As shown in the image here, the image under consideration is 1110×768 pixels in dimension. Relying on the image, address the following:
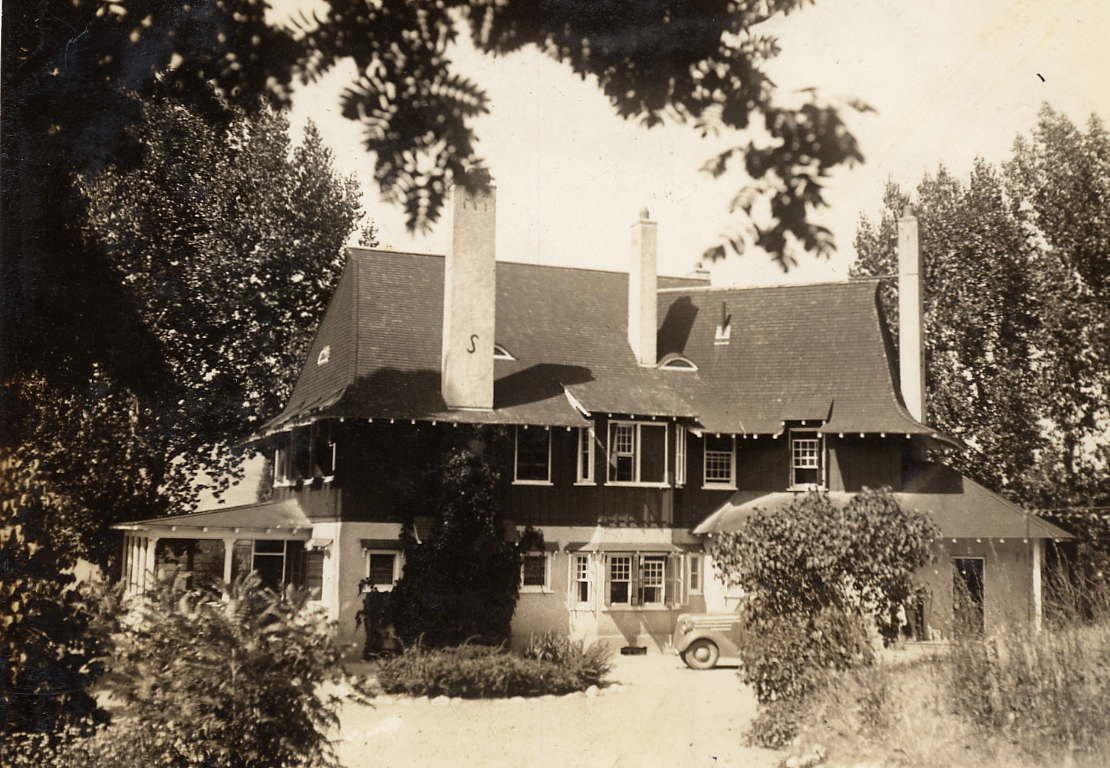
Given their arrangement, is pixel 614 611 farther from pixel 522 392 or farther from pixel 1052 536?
pixel 1052 536

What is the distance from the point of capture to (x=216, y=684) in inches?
338

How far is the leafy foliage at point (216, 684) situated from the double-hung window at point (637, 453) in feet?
52.1

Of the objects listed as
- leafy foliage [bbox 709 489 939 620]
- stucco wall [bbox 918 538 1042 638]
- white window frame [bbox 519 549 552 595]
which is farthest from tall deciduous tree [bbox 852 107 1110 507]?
white window frame [bbox 519 549 552 595]

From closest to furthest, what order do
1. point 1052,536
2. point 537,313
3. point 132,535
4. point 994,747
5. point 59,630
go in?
point 59,630 → point 994,747 → point 132,535 → point 1052,536 → point 537,313

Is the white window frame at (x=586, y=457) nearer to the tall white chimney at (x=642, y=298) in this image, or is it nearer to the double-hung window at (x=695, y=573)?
the tall white chimney at (x=642, y=298)

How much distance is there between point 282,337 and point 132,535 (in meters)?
9.03

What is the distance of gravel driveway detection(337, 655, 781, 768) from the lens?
12500mm

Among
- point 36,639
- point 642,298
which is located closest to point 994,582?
point 642,298

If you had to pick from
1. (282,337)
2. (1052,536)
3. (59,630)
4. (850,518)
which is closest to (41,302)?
(59,630)

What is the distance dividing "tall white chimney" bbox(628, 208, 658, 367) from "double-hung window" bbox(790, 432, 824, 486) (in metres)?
3.84

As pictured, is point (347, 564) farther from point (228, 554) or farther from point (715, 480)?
point (715, 480)

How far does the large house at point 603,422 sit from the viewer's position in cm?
2191

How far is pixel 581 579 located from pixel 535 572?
1.06m

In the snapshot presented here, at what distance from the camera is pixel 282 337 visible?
23750 millimetres
